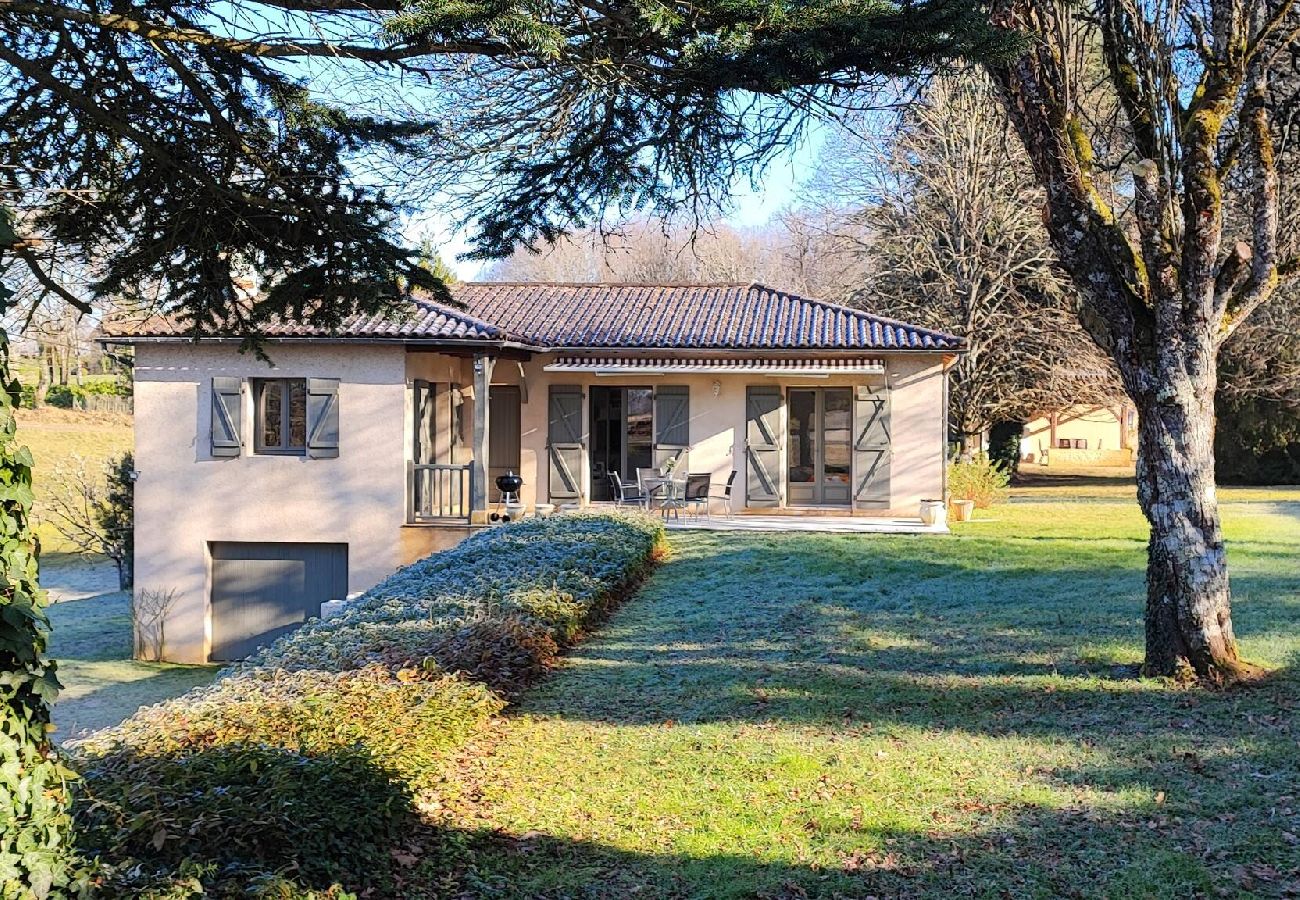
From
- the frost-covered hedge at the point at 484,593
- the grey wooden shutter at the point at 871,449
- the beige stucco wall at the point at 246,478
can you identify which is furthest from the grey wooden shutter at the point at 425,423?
the grey wooden shutter at the point at 871,449

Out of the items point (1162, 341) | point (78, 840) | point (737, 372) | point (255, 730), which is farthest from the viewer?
point (737, 372)

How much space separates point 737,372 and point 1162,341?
13.2 m

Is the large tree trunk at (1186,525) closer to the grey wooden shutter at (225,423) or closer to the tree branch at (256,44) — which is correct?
the tree branch at (256,44)

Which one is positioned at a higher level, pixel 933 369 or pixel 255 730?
pixel 933 369

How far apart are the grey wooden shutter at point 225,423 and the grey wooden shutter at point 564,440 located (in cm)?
577

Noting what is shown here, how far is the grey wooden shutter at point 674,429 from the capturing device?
21078mm

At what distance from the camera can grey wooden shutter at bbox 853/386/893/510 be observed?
20797 mm

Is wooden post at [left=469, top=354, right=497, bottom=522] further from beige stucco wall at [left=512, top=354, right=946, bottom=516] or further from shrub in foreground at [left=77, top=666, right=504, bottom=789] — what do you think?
shrub in foreground at [left=77, top=666, right=504, bottom=789]

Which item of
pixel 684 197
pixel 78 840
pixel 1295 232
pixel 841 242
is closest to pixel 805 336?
pixel 841 242

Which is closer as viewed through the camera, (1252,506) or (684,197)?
(684,197)

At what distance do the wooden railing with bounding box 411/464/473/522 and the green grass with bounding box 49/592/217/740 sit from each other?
439cm

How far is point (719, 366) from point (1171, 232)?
13.4 m

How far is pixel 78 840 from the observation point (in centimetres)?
372

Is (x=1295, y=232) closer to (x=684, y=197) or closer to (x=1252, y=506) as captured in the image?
(x=684, y=197)
